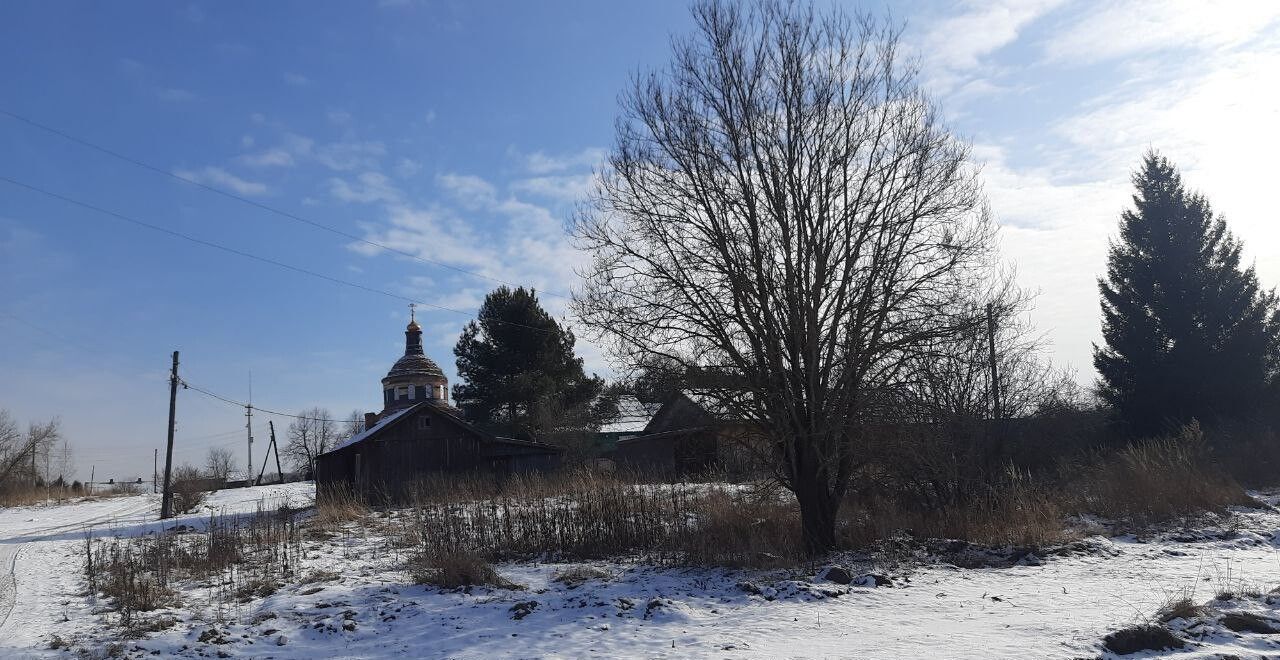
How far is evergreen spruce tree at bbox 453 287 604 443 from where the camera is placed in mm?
48438

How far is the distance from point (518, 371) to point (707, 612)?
136 feet

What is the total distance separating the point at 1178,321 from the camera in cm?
3250

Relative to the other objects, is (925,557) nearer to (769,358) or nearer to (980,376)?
(769,358)

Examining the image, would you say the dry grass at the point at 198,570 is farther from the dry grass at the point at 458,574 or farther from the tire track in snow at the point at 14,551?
the dry grass at the point at 458,574

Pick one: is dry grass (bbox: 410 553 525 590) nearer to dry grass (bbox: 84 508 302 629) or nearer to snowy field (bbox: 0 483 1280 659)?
snowy field (bbox: 0 483 1280 659)

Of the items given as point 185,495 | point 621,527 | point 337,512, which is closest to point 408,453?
point 185,495

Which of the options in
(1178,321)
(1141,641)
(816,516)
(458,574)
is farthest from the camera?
(1178,321)

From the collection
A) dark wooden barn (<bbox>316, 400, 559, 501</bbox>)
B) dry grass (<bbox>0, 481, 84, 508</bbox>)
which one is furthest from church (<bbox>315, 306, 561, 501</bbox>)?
dry grass (<bbox>0, 481, 84, 508</bbox>)

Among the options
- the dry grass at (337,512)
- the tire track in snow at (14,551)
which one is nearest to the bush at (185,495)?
the tire track in snow at (14,551)

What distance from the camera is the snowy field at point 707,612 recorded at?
756 centimetres

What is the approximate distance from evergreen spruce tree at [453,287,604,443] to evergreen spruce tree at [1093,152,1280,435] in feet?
90.2

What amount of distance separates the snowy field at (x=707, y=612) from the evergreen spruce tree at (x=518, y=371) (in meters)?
35.4

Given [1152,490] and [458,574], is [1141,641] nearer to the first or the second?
[458,574]

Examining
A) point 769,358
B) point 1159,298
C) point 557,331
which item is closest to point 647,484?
point 769,358
